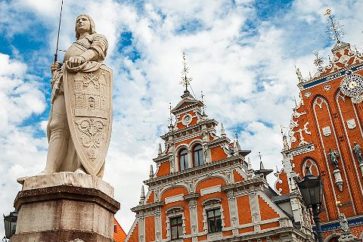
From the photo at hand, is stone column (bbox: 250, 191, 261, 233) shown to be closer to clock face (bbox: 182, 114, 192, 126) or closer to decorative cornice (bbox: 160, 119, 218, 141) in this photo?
decorative cornice (bbox: 160, 119, 218, 141)

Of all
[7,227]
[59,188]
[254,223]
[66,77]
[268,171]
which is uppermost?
[268,171]

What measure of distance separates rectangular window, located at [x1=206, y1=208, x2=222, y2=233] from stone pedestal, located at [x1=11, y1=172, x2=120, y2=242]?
14.9m

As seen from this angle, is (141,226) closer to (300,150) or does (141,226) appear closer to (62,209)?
(300,150)

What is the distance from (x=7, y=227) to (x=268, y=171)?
61.5 ft

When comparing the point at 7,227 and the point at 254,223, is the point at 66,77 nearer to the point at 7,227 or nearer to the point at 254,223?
the point at 7,227

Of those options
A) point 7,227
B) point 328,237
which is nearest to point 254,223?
point 328,237

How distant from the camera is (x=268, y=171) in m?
23.6

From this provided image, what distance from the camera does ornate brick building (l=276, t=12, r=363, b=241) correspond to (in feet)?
63.3

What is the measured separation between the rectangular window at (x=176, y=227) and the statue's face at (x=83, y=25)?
15598 mm

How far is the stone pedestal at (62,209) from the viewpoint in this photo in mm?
3537

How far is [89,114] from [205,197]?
15.4 metres

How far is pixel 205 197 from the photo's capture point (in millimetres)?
18984

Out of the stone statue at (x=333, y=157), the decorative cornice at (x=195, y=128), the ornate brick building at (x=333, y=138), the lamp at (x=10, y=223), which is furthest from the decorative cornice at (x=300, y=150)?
the lamp at (x=10, y=223)

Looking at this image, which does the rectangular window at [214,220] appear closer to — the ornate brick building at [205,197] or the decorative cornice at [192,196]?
the ornate brick building at [205,197]
